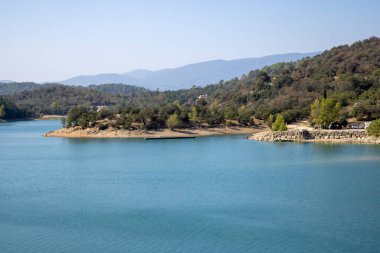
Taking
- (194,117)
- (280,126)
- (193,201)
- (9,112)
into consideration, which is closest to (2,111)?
(9,112)

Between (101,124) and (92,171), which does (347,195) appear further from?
(101,124)

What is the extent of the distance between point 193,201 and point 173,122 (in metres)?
37.3

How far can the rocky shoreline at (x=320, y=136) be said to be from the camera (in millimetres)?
51306

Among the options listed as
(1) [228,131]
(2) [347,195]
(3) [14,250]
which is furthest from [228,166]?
(1) [228,131]

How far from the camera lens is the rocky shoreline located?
51306mm

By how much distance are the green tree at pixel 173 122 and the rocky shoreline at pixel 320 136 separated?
1061 cm

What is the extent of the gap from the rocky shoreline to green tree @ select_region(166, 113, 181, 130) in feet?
34.8

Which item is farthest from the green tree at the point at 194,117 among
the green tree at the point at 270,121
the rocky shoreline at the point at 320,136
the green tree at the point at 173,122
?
the rocky shoreline at the point at 320,136

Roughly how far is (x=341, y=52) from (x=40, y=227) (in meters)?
81.2

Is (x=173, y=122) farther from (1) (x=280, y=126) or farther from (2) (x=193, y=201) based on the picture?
(2) (x=193, y=201)

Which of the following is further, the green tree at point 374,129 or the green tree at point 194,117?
the green tree at point 194,117

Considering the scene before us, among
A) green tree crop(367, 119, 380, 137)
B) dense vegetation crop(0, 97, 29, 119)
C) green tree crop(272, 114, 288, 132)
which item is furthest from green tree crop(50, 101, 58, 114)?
green tree crop(367, 119, 380, 137)

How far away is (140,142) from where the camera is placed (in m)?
56.2

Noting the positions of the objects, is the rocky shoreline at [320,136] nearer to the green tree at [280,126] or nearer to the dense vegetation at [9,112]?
the green tree at [280,126]
